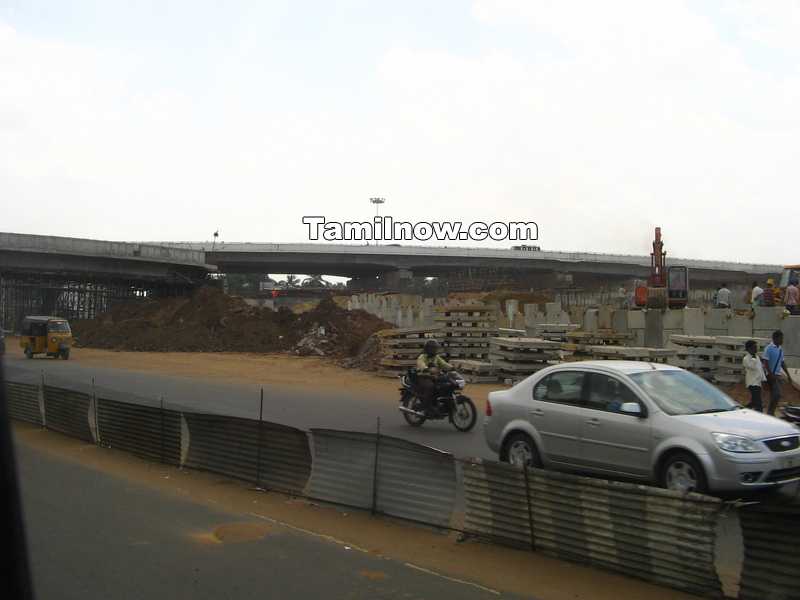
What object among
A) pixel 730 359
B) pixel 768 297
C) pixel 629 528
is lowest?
pixel 629 528

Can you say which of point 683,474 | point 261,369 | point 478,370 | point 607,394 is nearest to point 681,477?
point 683,474

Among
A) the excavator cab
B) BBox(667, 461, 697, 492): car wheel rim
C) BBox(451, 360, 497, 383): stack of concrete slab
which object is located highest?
the excavator cab

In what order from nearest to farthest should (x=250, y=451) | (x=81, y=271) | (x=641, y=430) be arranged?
(x=641, y=430), (x=250, y=451), (x=81, y=271)

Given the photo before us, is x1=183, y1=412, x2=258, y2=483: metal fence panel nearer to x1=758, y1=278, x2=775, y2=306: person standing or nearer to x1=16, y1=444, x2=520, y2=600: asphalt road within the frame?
x1=16, y1=444, x2=520, y2=600: asphalt road

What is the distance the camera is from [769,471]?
24.7 ft

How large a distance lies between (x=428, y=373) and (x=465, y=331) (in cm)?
1162

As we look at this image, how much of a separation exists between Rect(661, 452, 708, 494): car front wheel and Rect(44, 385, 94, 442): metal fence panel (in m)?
9.93

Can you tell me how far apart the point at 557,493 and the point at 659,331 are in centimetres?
1990

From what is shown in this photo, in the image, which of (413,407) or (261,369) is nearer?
(413,407)

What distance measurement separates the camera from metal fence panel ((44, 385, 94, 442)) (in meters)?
13.6

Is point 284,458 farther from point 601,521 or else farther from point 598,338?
point 598,338

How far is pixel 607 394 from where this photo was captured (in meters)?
8.77

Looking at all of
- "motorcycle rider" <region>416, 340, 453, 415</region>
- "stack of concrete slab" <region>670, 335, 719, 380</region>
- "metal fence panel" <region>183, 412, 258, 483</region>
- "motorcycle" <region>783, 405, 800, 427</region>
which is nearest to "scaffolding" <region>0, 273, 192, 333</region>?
"stack of concrete slab" <region>670, 335, 719, 380</region>

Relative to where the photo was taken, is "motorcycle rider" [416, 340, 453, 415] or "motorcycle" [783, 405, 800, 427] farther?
"motorcycle rider" [416, 340, 453, 415]
